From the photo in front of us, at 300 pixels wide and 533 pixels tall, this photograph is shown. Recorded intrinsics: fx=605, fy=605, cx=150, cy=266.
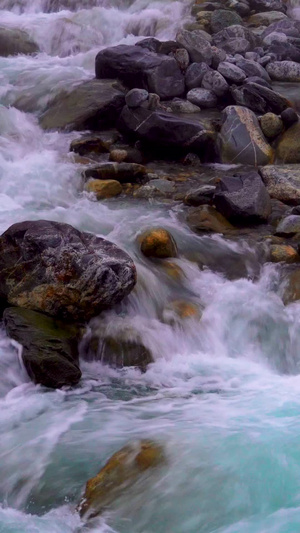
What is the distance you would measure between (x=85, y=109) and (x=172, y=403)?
304 inches

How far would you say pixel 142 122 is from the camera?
10648 millimetres

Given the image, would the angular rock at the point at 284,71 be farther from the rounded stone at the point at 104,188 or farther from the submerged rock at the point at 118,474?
the submerged rock at the point at 118,474

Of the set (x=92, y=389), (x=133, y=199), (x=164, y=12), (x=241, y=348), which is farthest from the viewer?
(x=164, y=12)

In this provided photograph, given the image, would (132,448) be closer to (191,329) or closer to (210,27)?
(191,329)

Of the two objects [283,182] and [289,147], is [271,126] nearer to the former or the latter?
[289,147]

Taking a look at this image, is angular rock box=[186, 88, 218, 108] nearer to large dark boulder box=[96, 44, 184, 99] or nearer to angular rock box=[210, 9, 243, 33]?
large dark boulder box=[96, 44, 184, 99]

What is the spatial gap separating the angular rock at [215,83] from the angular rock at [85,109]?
187cm

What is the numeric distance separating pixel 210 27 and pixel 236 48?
266 centimetres

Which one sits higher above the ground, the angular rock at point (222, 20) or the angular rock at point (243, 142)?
the angular rock at point (222, 20)

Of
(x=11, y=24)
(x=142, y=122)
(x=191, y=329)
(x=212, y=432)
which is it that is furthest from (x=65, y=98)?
(x=212, y=432)

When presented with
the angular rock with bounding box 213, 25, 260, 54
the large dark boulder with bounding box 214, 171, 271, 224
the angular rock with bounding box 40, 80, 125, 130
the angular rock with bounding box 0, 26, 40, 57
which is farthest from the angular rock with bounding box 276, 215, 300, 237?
the angular rock with bounding box 0, 26, 40, 57

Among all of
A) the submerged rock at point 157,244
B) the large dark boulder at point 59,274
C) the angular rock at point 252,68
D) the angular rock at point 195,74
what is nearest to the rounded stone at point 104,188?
the submerged rock at point 157,244

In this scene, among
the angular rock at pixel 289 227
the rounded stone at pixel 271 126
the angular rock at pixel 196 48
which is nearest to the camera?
the angular rock at pixel 289 227

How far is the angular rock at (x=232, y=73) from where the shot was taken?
12.4m
